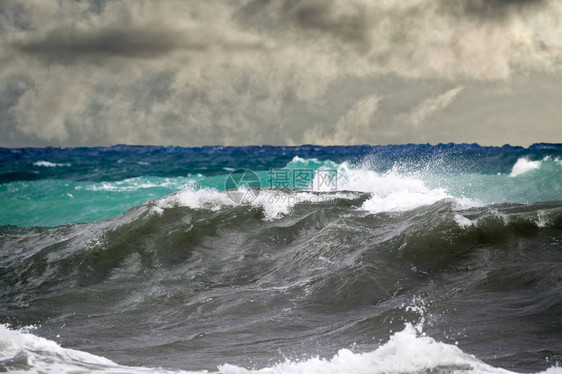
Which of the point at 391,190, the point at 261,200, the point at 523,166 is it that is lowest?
the point at 261,200

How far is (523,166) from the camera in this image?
22.2m

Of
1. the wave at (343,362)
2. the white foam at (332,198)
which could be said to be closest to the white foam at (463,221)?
the white foam at (332,198)

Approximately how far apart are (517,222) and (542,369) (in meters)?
3.98

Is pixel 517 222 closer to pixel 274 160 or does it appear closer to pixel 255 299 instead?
pixel 255 299

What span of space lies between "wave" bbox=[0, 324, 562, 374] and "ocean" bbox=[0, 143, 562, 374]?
0.01 metres

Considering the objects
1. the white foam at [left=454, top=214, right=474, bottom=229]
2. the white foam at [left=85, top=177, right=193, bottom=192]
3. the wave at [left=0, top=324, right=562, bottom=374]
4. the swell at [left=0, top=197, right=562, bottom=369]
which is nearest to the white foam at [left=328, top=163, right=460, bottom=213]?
the swell at [left=0, top=197, right=562, bottom=369]

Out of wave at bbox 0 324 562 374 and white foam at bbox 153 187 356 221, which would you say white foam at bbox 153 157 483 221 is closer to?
white foam at bbox 153 187 356 221

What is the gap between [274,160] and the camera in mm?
33344

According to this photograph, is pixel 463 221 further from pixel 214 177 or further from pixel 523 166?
pixel 214 177

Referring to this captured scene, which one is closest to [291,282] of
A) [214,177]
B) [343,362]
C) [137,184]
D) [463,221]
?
[463,221]

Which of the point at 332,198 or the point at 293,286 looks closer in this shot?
the point at 293,286

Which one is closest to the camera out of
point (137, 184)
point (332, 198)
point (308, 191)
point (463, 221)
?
point (463, 221)

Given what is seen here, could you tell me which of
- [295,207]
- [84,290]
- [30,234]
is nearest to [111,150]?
[30,234]

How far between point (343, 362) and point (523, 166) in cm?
2114
